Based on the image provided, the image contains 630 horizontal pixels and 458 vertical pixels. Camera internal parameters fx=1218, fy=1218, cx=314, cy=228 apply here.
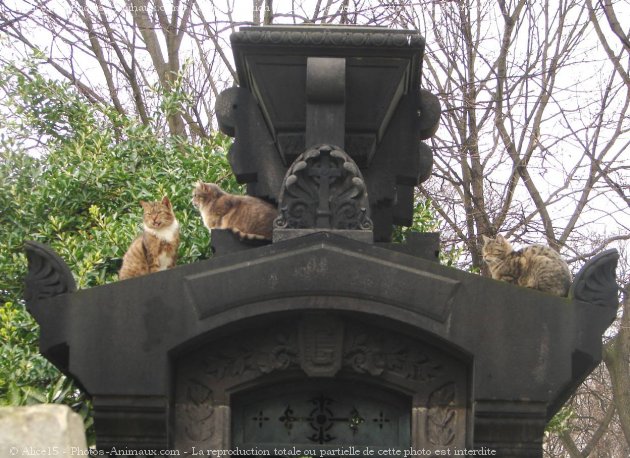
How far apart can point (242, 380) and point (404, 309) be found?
90 cm

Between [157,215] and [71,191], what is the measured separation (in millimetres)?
2715

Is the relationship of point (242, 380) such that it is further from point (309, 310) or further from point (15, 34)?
point (15, 34)

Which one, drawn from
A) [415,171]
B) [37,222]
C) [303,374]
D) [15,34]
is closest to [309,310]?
[303,374]

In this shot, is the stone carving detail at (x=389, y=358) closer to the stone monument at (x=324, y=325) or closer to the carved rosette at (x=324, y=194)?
the stone monument at (x=324, y=325)

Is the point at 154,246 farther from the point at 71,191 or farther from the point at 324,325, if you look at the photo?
the point at 71,191

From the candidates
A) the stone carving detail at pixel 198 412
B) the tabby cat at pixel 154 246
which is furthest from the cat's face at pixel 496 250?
the stone carving detail at pixel 198 412

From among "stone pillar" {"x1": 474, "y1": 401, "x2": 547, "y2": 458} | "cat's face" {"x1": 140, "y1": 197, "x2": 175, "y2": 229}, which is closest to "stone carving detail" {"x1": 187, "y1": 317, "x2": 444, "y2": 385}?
"stone pillar" {"x1": 474, "y1": 401, "x2": 547, "y2": 458}

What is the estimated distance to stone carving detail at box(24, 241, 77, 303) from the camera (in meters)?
5.85

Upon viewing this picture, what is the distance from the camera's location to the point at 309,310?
19.4ft

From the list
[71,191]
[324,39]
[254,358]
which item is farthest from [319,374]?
[71,191]

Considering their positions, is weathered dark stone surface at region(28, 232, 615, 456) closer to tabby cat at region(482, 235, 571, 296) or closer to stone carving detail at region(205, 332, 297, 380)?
stone carving detail at region(205, 332, 297, 380)

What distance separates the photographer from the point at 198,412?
6062mm

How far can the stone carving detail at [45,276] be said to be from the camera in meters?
5.85

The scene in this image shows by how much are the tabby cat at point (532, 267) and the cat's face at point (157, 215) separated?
1.91m
